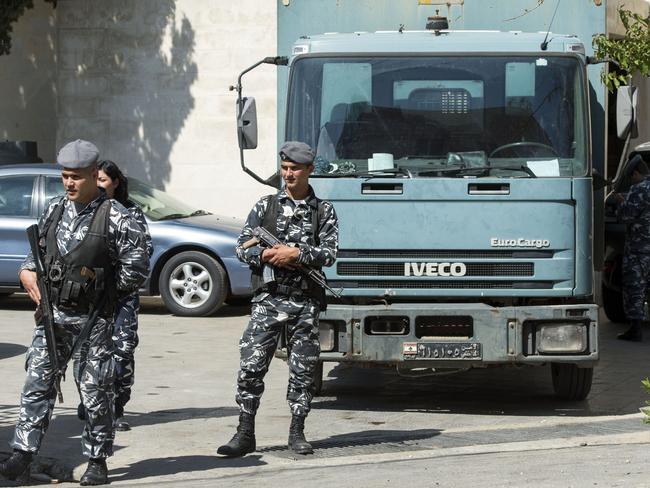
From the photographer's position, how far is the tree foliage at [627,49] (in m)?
10.3

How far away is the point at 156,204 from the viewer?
15891mm

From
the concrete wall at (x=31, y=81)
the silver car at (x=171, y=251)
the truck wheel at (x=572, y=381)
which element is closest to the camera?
the truck wheel at (x=572, y=381)

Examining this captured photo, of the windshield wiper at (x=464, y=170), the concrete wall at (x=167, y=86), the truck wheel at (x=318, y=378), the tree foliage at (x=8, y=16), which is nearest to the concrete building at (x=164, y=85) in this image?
the concrete wall at (x=167, y=86)

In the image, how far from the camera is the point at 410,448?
27.7 ft

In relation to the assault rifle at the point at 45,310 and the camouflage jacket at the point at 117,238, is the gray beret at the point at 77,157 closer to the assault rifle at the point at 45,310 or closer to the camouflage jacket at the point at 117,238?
the camouflage jacket at the point at 117,238

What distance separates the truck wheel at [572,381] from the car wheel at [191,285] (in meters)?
5.42

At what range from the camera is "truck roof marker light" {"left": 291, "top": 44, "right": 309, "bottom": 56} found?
9.81 meters

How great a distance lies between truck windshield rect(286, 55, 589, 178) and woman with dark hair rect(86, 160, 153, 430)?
1.54 m

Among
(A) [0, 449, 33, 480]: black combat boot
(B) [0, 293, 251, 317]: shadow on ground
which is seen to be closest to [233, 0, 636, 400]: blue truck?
(A) [0, 449, 33, 480]: black combat boot

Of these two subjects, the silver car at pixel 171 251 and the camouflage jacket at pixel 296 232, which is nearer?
the camouflage jacket at pixel 296 232

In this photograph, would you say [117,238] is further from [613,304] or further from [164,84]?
[164,84]

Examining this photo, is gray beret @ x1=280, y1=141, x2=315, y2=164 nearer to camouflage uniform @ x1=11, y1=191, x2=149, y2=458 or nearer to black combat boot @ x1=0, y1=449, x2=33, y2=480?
camouflage uniform @ x1=11, y1=191, x2=149, y2=458

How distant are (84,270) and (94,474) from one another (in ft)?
3.45

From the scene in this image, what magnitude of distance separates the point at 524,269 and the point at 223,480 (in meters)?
2.93
